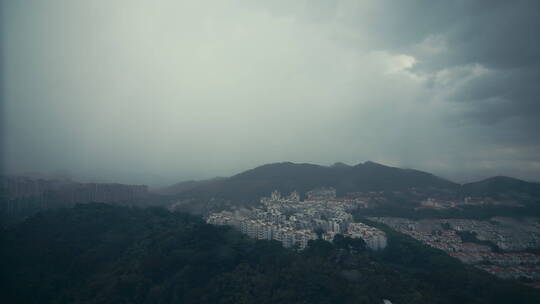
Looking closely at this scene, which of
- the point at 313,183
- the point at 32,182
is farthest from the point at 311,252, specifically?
the point at 313,183

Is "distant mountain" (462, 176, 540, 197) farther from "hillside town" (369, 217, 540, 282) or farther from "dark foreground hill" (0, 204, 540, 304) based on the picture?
"dark foreground hill" (0, 204, 540, 304)

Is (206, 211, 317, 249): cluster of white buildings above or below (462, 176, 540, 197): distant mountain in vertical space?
below

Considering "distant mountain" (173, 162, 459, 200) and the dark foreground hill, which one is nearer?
the dark foreground hill

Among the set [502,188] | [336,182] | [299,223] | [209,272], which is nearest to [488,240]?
[299,223]

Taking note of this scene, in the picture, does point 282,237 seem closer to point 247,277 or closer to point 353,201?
point 247,277

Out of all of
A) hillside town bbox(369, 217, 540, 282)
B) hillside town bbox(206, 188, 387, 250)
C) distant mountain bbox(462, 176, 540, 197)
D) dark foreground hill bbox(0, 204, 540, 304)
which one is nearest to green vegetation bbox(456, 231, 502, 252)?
hillside town bbox(369, 217, 540, 282)
